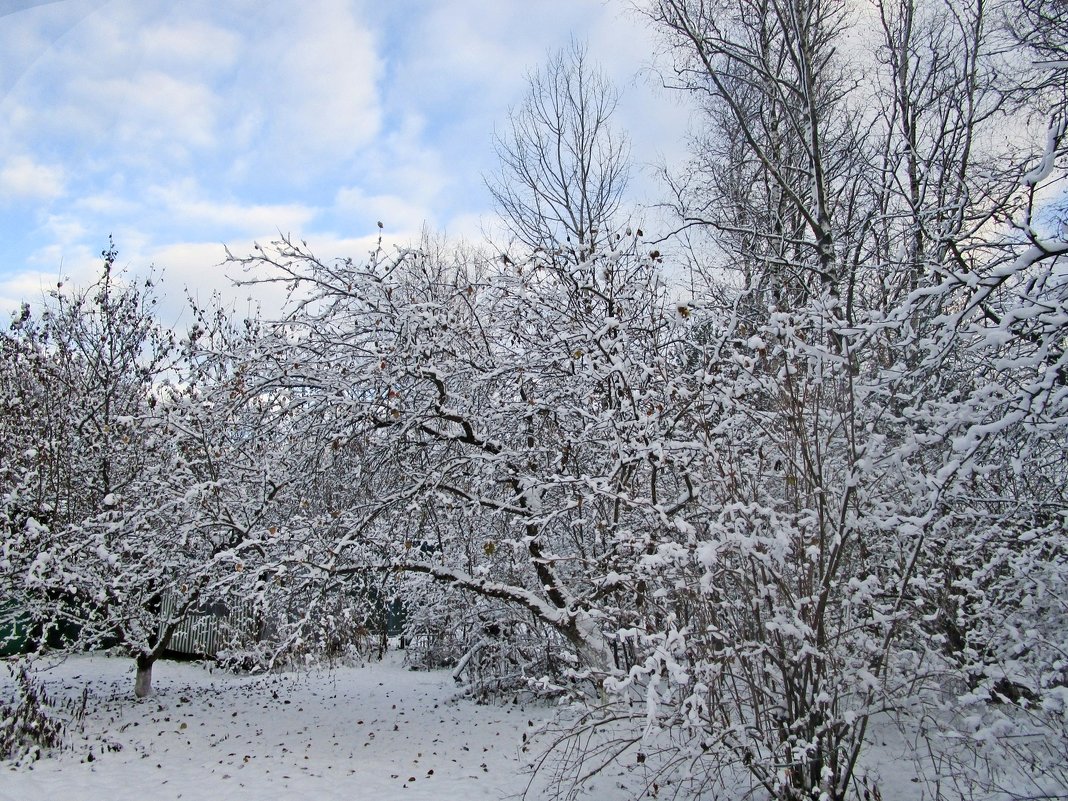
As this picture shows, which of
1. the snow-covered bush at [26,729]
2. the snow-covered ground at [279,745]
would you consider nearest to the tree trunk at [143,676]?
the snow-covered ground at [279,745]

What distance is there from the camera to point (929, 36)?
771cm

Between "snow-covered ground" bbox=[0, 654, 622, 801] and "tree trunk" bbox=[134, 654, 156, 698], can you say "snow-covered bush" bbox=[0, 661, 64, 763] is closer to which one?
"snow-covered ground" bbox=[0, 654, 622, 801]

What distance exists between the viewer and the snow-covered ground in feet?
16.9

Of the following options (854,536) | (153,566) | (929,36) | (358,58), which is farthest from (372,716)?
(929,36)

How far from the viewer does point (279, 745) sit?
6.62m

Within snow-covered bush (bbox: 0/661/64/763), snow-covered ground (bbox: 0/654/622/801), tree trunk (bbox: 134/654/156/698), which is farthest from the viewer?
tree trunk (bbox: 134/654/156/698)

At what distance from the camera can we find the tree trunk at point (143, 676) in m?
8.21

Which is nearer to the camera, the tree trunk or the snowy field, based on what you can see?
the snowy field

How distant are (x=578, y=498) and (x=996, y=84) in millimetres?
5365

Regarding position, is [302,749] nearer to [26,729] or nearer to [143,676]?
[26,729]

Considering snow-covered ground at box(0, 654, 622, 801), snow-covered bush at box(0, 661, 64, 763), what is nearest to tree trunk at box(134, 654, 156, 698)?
snow-covered ground at box(0, 654, 622, 801)

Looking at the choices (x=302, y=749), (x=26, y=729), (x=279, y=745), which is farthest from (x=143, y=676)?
(x=302, y=749)

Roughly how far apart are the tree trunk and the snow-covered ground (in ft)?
0.43

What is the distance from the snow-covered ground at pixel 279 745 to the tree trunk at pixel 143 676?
130 mm
